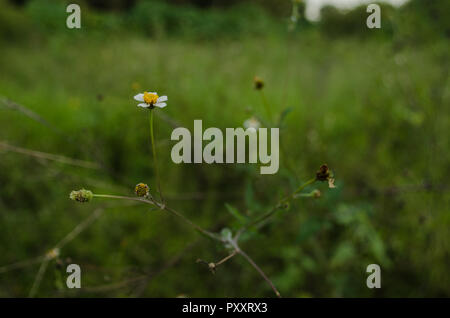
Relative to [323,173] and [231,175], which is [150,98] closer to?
[323,173]

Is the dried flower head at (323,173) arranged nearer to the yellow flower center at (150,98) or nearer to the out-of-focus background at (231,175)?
the out-of-focus background at (231,175)

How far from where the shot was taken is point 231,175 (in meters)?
1.92

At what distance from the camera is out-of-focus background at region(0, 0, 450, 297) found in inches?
53.4

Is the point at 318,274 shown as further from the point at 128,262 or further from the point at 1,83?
the point at 1,83

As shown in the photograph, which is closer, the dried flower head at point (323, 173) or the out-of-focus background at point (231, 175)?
the dried flower head at point (323, 173)

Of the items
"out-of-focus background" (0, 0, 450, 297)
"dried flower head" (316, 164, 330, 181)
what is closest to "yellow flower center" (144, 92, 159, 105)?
"out-of-focus background" (0, 0, 450, 297)

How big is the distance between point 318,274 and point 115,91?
199 cm

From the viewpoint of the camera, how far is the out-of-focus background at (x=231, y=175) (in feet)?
4.45

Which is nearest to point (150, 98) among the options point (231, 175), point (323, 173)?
point (323, 173)

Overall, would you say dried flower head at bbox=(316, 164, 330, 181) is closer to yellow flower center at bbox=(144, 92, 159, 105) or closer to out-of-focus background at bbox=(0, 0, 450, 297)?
out-of-focus background at bbox=(0, 0, 450, 297)

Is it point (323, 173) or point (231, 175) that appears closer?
point (323, 173)

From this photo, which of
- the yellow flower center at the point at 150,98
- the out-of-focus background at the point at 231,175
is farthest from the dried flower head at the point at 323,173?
the yellow flower center at the point at 150,98

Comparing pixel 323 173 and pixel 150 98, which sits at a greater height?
pixel 150 98
